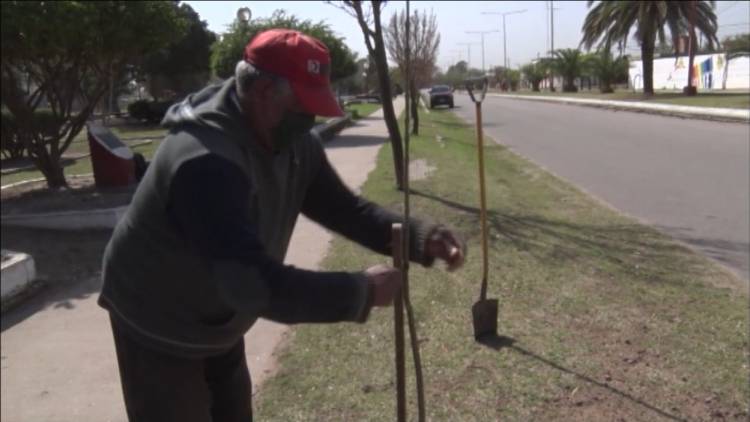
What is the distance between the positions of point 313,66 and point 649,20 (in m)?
39.5

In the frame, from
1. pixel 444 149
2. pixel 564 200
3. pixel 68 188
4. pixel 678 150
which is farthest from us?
pixel 444 149

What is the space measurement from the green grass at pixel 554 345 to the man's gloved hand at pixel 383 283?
1988 millimetres

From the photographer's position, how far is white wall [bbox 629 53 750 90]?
4822cm

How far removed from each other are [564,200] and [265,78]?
895 centimetres

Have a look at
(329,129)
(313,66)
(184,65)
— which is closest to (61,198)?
(313,66)

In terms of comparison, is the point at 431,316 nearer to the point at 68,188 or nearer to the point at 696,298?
the point at 696,298

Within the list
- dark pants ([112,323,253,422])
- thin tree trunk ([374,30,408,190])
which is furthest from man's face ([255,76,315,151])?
thin tree trunk ([374,30,408,190])

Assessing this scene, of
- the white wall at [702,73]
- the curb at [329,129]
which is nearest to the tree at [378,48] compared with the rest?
the curb at [329,129]

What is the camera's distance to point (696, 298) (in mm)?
5527

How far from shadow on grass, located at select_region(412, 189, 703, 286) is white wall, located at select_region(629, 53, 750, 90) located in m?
43.1

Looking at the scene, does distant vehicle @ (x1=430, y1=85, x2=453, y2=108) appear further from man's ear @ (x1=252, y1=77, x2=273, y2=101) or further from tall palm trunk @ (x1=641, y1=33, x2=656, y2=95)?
man's ear @ (x1=252, y1=77, x2=273, y2=101)

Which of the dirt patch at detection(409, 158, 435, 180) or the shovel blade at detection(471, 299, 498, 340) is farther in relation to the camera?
the dirt patch at detection(409, 158, 435, 180)

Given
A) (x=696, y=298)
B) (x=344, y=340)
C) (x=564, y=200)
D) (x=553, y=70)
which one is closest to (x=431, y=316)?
(x=344, y=340)

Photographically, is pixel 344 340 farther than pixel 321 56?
Yes
